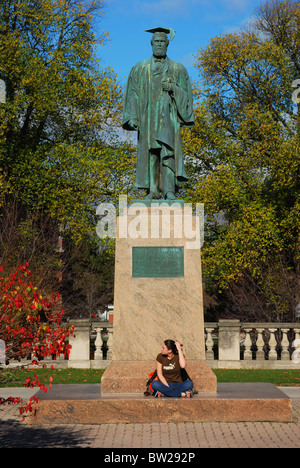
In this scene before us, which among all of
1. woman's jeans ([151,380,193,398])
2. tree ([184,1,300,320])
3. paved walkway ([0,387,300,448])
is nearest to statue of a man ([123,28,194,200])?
woman's jeans ([151,380,193,398])

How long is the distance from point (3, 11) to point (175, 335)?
74.0 feet

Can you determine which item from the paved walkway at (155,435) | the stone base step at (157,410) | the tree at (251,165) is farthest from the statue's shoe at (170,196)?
the tree at (251,165)

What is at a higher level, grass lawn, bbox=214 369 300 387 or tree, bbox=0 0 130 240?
tree, bbox=0 0 130 240

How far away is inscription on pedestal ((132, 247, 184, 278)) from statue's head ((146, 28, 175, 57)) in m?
3.57

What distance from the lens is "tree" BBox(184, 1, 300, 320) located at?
2728cm

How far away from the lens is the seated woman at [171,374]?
10797 mm

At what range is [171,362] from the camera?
35.9ft

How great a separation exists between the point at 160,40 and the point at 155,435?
6928mm

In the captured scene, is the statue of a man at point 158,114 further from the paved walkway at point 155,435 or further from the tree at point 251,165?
the tree at point 251,165

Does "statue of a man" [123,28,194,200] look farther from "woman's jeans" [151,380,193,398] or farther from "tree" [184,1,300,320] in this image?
"tree" [184,1,300,320]

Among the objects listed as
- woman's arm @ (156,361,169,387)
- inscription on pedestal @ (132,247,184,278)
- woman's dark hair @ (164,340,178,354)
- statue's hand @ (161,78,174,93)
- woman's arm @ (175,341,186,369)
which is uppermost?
statue's hand @ (161,78,174,93)

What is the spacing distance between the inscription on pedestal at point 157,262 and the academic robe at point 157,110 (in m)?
1.40

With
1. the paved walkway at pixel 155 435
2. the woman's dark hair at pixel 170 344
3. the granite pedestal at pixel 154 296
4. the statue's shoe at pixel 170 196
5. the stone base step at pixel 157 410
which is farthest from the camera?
the statue's shoe at pixel 170 196

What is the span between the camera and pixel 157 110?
1280cm
